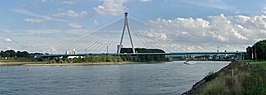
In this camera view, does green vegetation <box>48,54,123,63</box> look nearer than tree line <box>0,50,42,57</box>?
Yes

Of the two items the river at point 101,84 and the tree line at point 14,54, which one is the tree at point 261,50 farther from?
the tree line at point 14,54

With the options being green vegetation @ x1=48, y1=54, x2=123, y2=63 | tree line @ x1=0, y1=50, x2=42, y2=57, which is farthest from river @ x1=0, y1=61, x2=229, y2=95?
tree line @ x1=0, y1=50, x2=42, y2=57

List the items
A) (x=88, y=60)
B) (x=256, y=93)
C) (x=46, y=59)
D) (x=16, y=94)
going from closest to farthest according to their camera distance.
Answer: (x=256, y=93), (x=16, y=94), (x=88, y=60), (x=46, y=59)

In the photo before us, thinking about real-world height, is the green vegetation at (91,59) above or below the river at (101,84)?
above

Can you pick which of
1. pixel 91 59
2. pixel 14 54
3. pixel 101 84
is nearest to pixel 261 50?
pixel 101 84

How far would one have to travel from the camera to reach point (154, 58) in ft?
598

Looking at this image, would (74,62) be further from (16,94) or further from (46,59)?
(16,94)

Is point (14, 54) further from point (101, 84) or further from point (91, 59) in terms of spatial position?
point (101, 84)

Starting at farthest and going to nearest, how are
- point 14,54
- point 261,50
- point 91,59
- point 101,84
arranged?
point 14,54, point 91,59, point 261,50, point 101,84

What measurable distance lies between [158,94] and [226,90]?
12503mm

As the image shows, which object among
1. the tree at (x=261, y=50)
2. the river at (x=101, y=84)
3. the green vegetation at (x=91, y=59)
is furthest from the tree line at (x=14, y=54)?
the river at (x=101, y=84)

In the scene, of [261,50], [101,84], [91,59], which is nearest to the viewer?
[101,84]

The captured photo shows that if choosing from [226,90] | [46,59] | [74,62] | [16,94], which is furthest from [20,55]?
[226,90]

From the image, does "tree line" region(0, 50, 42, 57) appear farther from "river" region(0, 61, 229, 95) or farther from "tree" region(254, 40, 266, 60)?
"river" region(0, 61, 229, 95)
